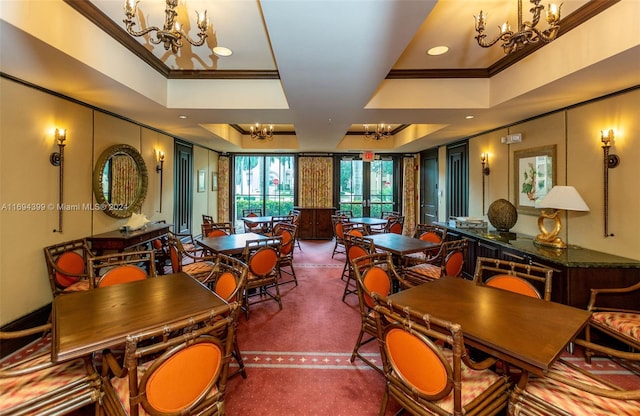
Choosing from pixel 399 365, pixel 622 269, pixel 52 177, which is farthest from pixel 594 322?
pixel 52 177

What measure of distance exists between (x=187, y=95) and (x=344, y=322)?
141 inches

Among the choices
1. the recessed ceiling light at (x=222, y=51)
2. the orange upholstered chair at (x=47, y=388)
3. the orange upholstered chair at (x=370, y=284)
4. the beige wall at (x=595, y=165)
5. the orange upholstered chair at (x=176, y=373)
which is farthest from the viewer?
the recessed ceiling light at (x=222, y=51)

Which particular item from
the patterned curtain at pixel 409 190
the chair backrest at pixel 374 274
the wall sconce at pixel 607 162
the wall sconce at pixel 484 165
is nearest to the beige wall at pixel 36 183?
the chair backrest at pixel 374 274

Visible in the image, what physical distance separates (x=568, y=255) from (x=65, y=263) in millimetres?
5536

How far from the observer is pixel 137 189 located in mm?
4676

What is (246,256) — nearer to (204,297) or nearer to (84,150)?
(204,297)

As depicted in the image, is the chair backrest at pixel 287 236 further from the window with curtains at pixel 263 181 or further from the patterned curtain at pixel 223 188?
the patterned curtain at pixel 223 188

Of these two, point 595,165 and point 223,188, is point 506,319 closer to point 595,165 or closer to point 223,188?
point 595,165

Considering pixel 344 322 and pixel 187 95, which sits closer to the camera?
pixel 344 322

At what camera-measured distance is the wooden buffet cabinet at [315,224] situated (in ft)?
27.0

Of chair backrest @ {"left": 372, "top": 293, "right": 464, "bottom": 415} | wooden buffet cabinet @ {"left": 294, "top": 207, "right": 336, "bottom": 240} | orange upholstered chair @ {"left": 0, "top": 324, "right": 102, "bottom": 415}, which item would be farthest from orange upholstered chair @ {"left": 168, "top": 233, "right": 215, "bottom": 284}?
wooden buffet cabinet @ {"left": 294, "top": 207, "right": 336, "bottom": 240}

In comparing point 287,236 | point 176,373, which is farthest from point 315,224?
point 176,373

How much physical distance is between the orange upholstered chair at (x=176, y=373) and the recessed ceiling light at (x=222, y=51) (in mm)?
2843

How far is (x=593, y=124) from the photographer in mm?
3158
